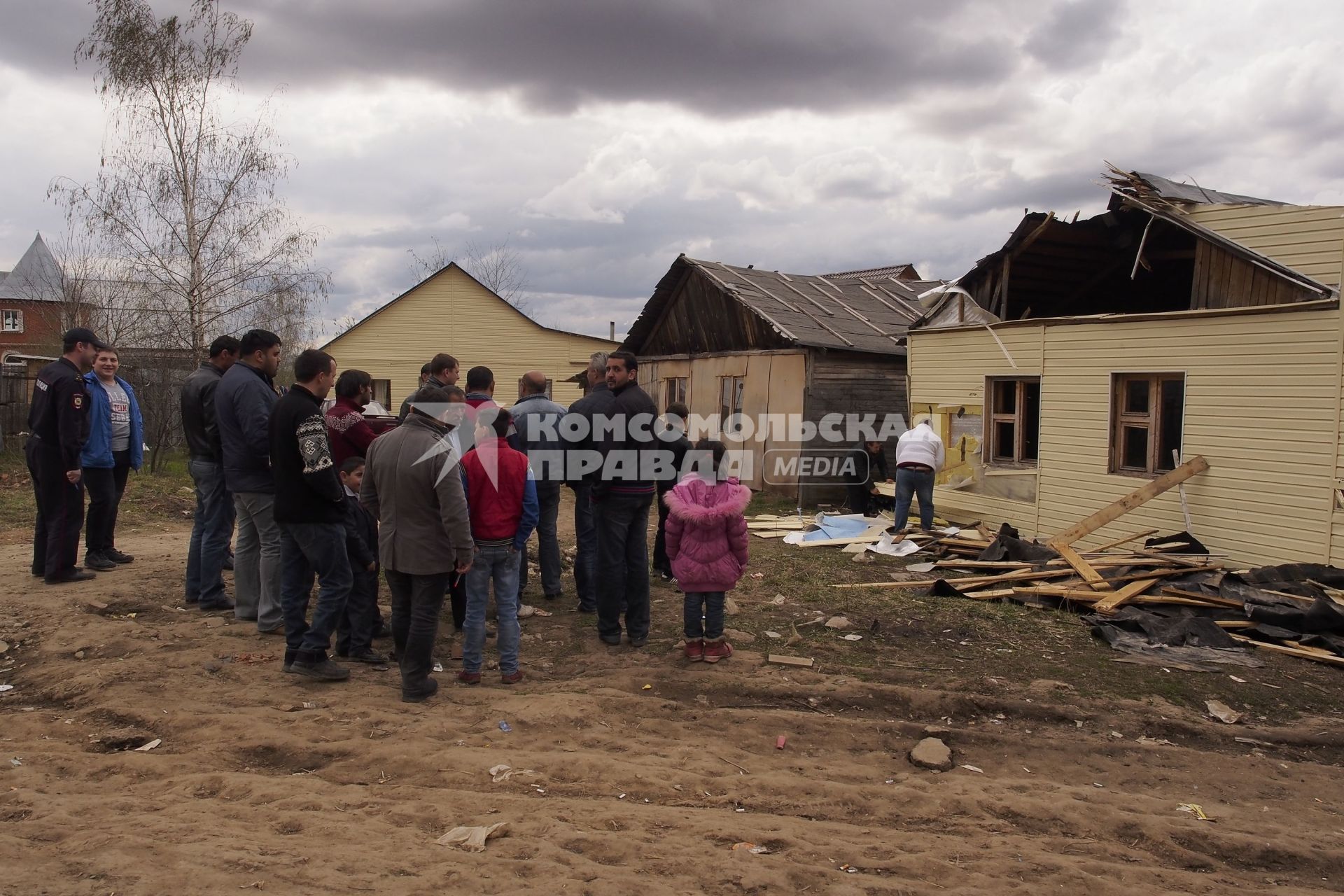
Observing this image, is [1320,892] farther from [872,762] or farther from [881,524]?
[881,524]

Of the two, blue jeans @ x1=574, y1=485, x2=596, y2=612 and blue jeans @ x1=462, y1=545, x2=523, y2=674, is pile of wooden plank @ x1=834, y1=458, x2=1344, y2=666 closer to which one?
blue jeans @ x1=574, y1=485, x2=596, y2=612

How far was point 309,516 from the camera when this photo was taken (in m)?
5.38

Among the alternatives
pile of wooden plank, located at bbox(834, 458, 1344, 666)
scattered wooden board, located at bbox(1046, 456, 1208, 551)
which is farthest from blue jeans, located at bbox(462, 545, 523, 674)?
scattered wooden board, located at bbox(1046, 456, 1208, 551)

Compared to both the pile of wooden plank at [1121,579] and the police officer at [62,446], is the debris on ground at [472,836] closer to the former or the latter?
the police officer at [62,446]

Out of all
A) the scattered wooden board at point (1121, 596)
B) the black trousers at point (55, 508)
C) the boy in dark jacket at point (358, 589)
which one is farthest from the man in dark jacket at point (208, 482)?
the scattered wooden board at point (1121, 596)

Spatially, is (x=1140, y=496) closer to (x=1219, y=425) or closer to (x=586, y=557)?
(x=1219, y=425)

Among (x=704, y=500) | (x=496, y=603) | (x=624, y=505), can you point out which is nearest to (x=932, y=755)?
(x=704, y=500)

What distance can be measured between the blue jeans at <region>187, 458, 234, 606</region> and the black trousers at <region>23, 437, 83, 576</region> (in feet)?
4.31

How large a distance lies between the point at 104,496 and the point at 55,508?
468mm

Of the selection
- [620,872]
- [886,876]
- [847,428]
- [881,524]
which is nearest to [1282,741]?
[886,876]

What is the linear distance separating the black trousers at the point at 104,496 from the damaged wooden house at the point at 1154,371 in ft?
35.8

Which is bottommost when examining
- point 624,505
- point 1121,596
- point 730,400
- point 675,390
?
point 1121,596

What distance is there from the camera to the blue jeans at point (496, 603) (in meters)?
5.57

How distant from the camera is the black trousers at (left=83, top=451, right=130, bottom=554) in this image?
7.76 m
